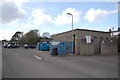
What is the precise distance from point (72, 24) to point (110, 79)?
64.0ft

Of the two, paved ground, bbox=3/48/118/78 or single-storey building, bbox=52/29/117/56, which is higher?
single-storey building, bbox=52/29/117/56

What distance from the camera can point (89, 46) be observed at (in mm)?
24844

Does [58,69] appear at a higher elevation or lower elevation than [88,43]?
lower

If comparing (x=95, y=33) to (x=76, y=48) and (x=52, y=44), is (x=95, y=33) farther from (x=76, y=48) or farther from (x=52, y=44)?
(x=52, y=44)

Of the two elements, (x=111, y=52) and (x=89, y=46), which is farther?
(x=111, y=52)

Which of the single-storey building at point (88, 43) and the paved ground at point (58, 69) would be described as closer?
the paved ground at point (58, 69)

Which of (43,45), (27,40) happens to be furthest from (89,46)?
(27,40)

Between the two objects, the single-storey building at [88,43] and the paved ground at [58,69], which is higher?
the single-storey building at [88,43]

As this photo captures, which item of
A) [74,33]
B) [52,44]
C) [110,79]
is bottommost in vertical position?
[110,79]

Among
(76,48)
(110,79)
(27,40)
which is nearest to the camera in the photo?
(110,79)

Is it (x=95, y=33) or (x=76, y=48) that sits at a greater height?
(x=95, y=33)

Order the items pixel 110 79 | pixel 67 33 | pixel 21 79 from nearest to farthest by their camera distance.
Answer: pixel 21 79 < pixel 110 79 < pixel 67 33

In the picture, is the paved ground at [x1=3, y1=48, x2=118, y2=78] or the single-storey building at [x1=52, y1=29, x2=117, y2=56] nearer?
the paved ground at [x1=3, y1=48, x2=118, y2=78]

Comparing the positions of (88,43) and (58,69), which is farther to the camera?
(88,43)
